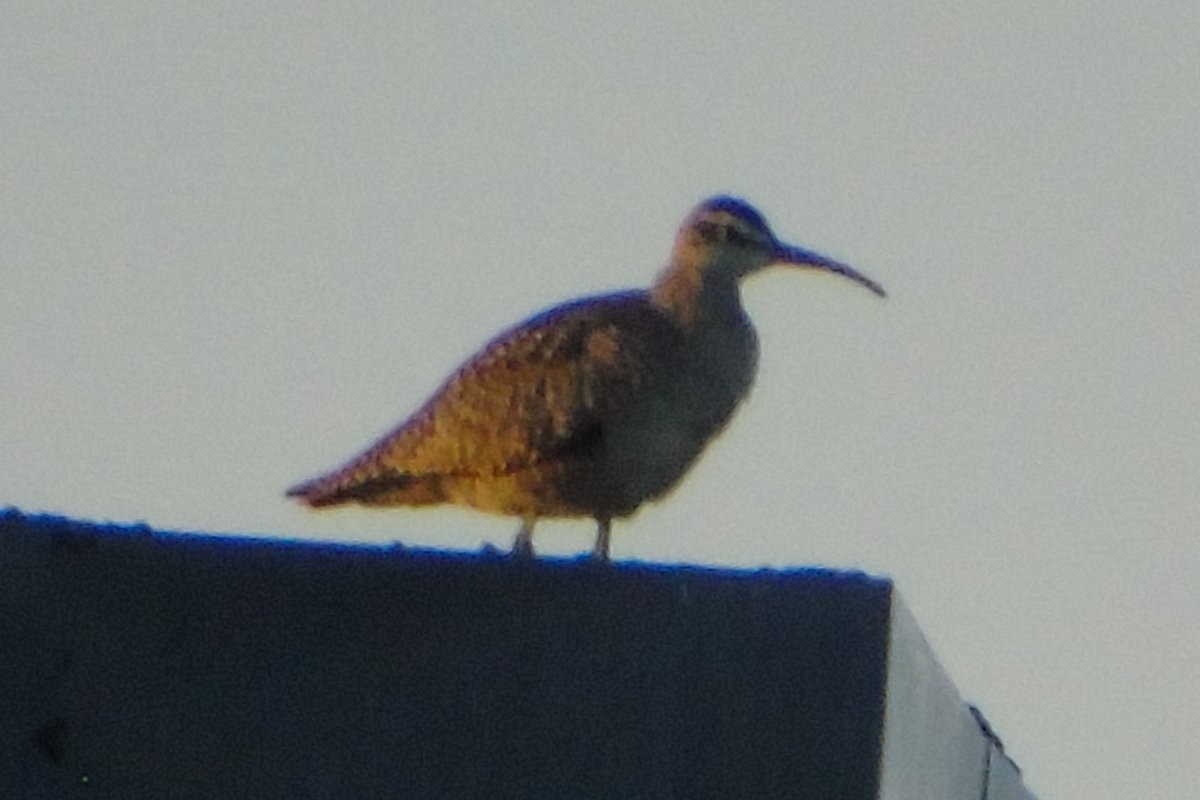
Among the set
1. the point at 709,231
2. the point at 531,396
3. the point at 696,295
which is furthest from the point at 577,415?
the point at 709,231

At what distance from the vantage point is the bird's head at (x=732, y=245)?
33.9 ft

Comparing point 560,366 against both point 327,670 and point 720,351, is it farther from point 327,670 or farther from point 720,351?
point 327,670

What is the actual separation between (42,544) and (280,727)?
586 mm

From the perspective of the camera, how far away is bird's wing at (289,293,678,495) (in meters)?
9.31

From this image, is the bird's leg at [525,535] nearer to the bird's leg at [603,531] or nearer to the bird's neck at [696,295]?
the bird's leg at [603,531]

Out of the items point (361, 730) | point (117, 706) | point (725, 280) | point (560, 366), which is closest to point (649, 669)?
point (361, 730)

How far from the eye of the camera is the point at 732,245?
1048 centimetres

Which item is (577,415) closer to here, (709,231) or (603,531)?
(603,531)

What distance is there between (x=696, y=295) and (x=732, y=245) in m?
0.56

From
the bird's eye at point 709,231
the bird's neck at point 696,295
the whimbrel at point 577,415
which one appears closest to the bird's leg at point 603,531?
the whimbrel at point 577,415

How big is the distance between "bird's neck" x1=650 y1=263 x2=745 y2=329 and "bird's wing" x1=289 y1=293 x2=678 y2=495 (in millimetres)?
96

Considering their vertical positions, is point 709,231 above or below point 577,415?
above

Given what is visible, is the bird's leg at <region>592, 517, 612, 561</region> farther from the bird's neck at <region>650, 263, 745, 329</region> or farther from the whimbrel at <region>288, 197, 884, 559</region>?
the bird's neck at <region>650, 263, 745, 329</region>

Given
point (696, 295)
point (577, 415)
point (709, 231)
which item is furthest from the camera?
point (709, 231)
